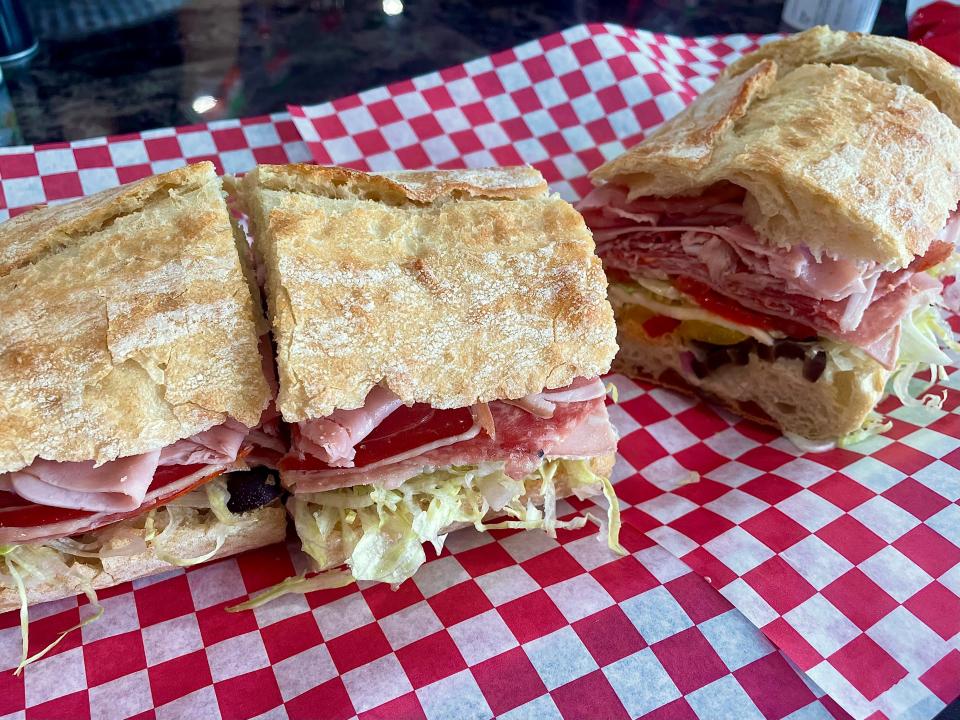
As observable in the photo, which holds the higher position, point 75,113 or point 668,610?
point 75,113

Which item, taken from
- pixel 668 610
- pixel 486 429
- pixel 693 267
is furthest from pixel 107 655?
pixel 693 267

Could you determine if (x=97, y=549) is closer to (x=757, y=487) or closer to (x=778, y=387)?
(x=757, y=487)

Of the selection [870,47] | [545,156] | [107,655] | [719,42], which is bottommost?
[107,655]

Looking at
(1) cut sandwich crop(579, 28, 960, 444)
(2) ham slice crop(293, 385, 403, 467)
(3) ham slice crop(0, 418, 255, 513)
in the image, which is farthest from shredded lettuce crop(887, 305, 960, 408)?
(3) ham slice crop(0, 418, 255, 513)

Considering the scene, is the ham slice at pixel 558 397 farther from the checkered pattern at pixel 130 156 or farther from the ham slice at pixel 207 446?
the checkered pattern at pixel 130 156

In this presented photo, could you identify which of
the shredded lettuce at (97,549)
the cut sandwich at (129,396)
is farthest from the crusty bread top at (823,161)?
the shredded lettuce at (97,549)

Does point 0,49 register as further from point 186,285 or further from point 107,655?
point 107,655
